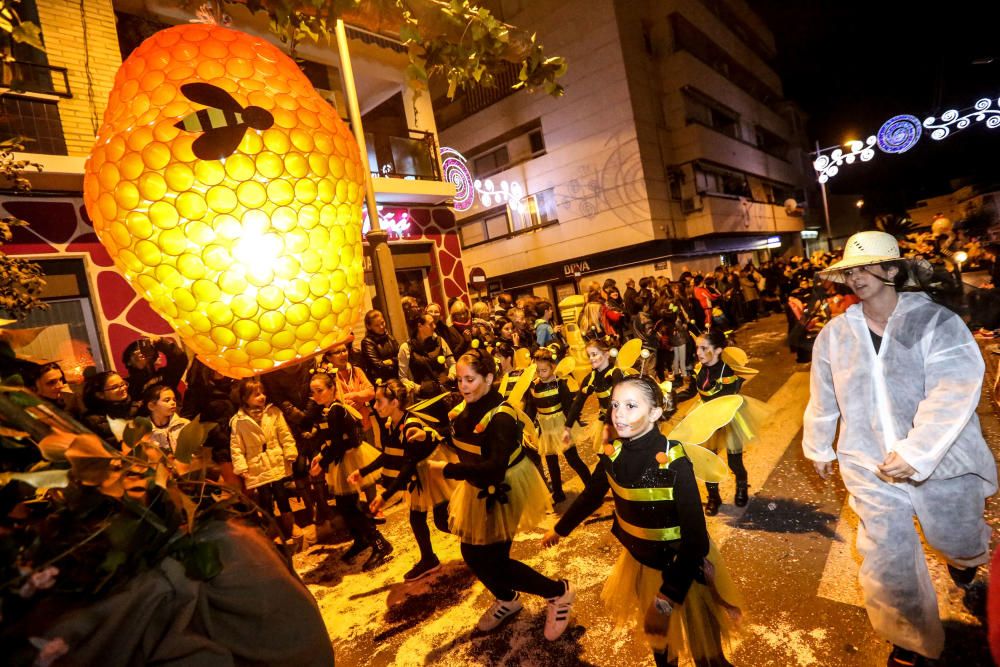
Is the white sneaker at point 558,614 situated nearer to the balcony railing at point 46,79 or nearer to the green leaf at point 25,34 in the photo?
the green leaf at point 25,34

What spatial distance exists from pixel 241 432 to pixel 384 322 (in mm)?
2699

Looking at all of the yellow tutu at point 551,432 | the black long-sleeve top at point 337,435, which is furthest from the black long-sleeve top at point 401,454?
the yellow tutu at point 551,432

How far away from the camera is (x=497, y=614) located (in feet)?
10.9

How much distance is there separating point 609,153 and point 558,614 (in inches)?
807

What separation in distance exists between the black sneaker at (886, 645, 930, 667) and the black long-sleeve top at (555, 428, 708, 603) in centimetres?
116

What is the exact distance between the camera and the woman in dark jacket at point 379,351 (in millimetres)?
6918

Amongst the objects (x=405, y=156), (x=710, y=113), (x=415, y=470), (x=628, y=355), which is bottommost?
(x=415, y=470)

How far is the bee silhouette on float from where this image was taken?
1709 millimetres

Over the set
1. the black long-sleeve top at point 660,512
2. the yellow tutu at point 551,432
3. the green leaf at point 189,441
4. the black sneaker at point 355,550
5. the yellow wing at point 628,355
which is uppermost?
the green leaf at point 189,441

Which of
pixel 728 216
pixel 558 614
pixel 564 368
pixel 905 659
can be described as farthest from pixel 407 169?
pixel 728 216

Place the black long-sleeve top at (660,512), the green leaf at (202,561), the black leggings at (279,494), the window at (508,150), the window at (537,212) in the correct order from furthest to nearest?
the window at (508,150), the window at (537,212), the black leggings at (279,494), the black long-sleeve top at (660,512), the green leaf at (202,561)

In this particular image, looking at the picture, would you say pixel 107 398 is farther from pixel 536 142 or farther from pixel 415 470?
pixel 536 142

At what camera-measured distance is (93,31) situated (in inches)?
308

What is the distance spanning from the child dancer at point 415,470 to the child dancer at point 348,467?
53cm
